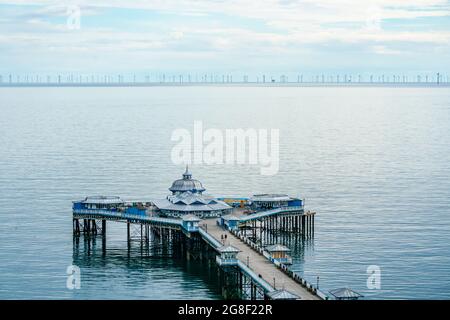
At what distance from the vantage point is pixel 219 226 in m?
83.8

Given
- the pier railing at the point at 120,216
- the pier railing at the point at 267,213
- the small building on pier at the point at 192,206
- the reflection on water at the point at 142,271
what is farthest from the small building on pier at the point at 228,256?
the small building on pier at the point at 192,206

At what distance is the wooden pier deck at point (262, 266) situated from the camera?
59438 millimetres

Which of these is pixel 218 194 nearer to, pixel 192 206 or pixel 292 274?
pixel 192 206

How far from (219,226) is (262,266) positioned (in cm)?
1700

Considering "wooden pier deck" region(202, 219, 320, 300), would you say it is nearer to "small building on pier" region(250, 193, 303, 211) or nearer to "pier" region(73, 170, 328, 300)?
"pier" region(73, 170, 328, 300)

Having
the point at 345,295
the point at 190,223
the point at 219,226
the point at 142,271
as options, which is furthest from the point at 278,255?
the point at 345,295

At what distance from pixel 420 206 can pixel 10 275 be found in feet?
162

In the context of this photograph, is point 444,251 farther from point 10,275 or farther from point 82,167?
point 82,167

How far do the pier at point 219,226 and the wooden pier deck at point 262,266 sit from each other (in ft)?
0.25

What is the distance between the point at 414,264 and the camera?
7369 cm

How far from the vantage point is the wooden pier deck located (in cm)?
5944

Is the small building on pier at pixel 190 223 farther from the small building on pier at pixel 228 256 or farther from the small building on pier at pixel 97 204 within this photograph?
the small building on pier at pixel 228 256
